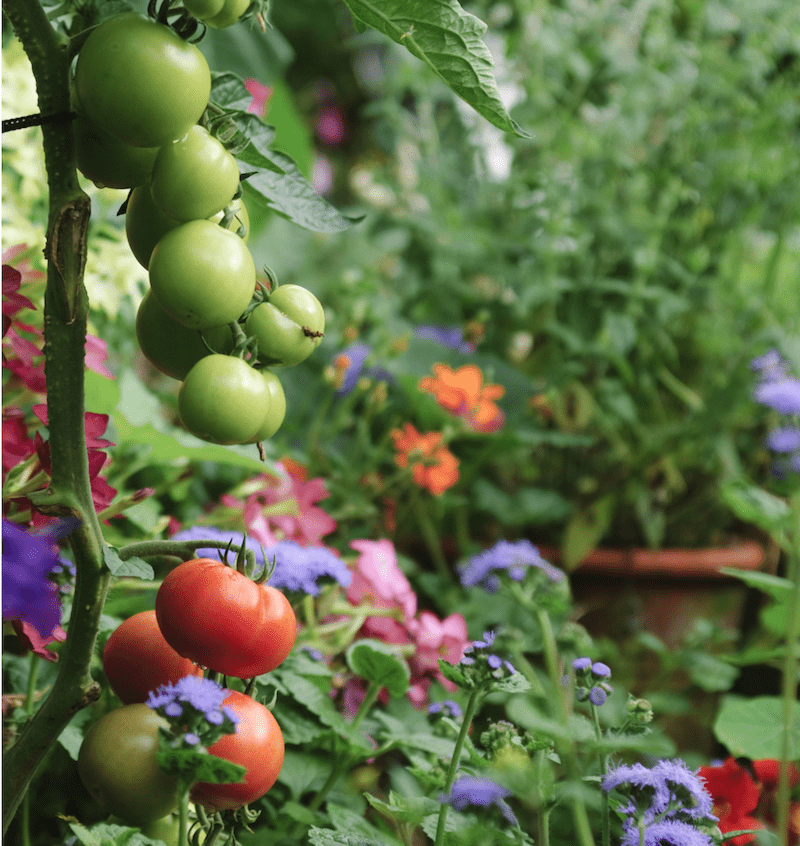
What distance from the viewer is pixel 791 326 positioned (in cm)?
117

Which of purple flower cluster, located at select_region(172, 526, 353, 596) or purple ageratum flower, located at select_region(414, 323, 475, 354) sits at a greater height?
purple ageratum flower, located at select_region(414, 323, 475, 354)

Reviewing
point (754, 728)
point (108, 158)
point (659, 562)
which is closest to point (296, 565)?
point (108, 158)

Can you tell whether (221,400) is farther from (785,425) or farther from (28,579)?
(785,425)

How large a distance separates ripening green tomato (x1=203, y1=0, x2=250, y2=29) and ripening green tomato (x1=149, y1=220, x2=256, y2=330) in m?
0.07

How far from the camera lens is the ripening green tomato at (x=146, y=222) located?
0.30m

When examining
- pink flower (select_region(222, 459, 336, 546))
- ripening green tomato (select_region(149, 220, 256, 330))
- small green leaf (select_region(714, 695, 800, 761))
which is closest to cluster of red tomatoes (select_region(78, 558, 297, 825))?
ripening green tomato (select_region(149, 220, 256, 330))

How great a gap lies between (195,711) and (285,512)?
443 mm

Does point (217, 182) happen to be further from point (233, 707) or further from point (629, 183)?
point (629, 183)

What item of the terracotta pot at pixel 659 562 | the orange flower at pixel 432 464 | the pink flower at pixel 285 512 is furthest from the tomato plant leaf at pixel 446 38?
the terracotta pot at pixel 659 562

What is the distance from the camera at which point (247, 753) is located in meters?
0.33

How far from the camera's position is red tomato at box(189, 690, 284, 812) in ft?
1.07

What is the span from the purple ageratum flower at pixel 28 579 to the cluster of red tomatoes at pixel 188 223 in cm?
7

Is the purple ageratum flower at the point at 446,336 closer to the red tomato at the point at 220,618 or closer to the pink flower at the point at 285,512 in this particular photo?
the pink flower at the point at 285,512

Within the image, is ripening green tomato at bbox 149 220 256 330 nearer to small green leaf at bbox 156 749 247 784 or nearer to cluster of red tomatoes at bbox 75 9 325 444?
cluster of red tomatoes at bbox 75 9 325 444
